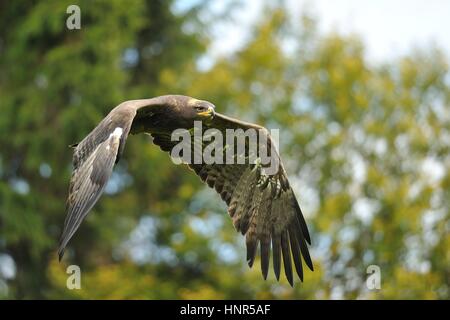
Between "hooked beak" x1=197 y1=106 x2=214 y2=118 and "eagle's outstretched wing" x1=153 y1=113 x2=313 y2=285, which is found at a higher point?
"hooked beak" x1=197 y1=106 x2=214 y2=118

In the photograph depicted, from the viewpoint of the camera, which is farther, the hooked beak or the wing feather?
the hooked beak

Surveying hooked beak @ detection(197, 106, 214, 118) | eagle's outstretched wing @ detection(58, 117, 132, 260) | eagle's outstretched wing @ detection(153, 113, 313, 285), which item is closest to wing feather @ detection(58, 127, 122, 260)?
eagle's outstretched wing @ detection(58, 117, 132, 260)

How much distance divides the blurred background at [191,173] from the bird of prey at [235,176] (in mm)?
9510

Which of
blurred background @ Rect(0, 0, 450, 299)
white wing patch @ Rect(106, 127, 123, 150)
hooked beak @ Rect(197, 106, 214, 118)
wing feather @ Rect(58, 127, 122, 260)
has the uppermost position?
blurred background @ Rect(0, 0, 450, 299)

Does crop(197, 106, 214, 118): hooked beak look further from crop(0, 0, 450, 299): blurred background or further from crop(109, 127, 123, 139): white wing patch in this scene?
crop(0, 0, 450, 299): blurred background

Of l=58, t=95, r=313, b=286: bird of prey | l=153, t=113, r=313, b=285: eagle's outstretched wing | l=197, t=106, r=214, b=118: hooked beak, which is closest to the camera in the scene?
l=58, t=95, r=313, b=286: bird of prey

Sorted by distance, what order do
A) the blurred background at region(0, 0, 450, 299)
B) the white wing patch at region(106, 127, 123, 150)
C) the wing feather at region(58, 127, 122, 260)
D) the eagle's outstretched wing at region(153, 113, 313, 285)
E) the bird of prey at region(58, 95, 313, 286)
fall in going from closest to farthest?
1. the wing feather at region(58, 127, 122, 260)
2. the white wing patch at region(106, 127, 123, 150)
3. the bird of prey at region(58, 95, 313, 286)
4. the eagle's outstretched wing at region(153, 113, 313, 285)
5. the blurred background at region(0, 0, 450, 299)

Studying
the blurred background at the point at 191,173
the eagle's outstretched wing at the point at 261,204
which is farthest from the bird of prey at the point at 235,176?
the blurred background at the point at 191,173

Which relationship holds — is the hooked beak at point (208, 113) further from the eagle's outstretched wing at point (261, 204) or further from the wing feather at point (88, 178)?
the wing feather at point (88, 178)

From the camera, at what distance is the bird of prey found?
440 inches

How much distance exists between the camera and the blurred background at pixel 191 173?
82.3 ft

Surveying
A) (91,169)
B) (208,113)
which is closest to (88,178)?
(91,169)

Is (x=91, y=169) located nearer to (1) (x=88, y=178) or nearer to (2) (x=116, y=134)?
(1) (x=88, y=178)

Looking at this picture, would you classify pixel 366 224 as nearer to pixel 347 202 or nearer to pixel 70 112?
pixel 347 202
